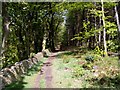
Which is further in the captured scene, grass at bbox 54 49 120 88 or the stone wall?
grass at bbox 54 49 120 88

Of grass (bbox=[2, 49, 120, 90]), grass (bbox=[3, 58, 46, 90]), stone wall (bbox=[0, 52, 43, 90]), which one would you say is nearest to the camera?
grass (bbox=[3, 58, 46, 90])

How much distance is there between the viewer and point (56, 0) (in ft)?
107

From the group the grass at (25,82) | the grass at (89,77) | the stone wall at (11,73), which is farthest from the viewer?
the grass at (89,77)

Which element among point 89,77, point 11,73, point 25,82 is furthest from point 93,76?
point 11,73

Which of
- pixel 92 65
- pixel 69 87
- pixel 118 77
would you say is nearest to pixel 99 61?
pixel 92 65

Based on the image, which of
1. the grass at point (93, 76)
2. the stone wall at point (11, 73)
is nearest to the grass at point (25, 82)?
the stone wall at point (11, 73)

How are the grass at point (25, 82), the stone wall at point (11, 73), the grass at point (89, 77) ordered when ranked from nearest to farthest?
1. the grass at point (25, 82)
2. the stone wall at point (11, 73)
3. the grass at point (89, 77)

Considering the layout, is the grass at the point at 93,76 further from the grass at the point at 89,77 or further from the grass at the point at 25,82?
the grass at the point at 25,82

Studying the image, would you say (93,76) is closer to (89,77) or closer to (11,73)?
(89,77)

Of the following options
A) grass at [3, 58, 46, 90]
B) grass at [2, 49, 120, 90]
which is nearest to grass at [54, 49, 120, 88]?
grass at [2, 49, 120, 90]

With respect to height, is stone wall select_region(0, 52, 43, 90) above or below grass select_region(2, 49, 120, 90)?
above

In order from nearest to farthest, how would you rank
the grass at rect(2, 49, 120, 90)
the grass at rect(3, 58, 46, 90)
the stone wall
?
the grass at rect(3, 58, 46, 90) < the stone wall < the grass at rect(2, 49, 120, 90)

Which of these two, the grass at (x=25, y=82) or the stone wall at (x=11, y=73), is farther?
the stone wall at (x=11, y=73)

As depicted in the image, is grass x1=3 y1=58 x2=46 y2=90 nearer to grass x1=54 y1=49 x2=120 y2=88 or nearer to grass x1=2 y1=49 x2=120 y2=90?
grass x1=2 y1=49 x2=120 y2=90
